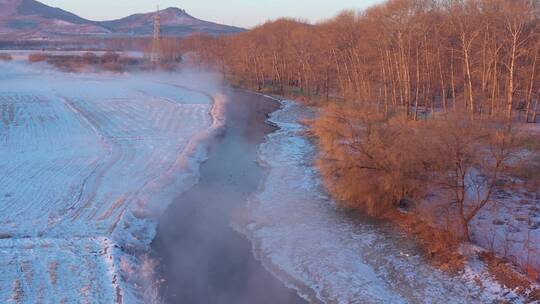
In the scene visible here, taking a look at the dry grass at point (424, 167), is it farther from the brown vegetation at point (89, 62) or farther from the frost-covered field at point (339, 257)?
the brown vegetation at point (89, 62)

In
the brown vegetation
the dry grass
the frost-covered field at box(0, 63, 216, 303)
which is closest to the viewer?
the frost-covered field at box(0, 63, 216, 303)

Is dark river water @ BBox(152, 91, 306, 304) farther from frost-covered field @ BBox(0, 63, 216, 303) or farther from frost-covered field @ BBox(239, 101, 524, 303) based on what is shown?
frost-covered field @ BBox(0, 63, 216, 303)

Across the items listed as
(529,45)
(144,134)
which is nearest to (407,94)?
(529,45)

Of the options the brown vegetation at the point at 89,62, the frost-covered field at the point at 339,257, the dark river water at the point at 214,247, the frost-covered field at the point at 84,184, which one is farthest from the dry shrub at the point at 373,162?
the brown vegetation at the point at 89,62

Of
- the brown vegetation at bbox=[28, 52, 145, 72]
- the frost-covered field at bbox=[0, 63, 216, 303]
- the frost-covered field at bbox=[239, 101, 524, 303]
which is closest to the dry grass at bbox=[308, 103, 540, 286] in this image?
the frost-covered field at bbox=[239, 101, 524, 303]

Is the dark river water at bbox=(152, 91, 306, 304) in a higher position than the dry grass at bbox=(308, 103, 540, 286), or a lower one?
lower

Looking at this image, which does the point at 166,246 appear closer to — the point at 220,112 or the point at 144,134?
the point at 144,134
